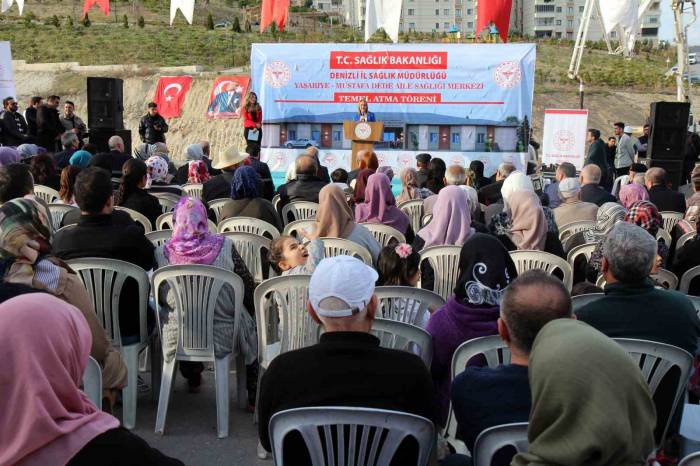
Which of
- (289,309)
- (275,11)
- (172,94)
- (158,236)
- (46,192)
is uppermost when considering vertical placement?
(275,11)

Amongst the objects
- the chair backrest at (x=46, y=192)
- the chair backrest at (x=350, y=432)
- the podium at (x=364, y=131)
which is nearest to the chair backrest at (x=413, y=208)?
the chair backrest at (x=46, y=192)

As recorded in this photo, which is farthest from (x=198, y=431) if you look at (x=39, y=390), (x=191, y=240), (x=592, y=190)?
(x=592, y=190)

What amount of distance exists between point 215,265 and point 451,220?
1.77 m

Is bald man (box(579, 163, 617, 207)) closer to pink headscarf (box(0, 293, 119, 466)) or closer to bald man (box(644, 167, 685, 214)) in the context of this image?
bald man (box(644, 167, 685, 214))

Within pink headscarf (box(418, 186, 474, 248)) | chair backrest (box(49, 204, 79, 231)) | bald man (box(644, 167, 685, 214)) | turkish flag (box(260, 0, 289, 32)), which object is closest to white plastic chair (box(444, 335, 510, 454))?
pink headscarf (box(418, 186, 474, 248))

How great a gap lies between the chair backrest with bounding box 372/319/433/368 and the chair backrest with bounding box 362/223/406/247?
246 cm

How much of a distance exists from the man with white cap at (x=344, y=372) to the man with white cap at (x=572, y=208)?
13.9 ft

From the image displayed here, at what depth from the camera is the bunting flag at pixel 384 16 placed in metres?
14.7

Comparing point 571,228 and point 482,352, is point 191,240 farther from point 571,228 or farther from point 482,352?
point 571,228

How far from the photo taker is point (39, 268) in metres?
2.92

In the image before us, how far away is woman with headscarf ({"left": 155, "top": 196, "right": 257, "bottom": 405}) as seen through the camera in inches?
151

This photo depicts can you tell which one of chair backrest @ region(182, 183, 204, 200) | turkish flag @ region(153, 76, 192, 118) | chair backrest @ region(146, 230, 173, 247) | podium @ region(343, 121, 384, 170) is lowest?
chair backrest @ region(146, 230, 173, 247)

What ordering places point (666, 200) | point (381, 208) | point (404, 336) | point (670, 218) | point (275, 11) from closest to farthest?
point (404, 336)
point (381, 208)
point (670, 218)
point (666, 200)
point (275, 11)

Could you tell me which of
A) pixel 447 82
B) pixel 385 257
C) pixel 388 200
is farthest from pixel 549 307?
pixel 447 82
